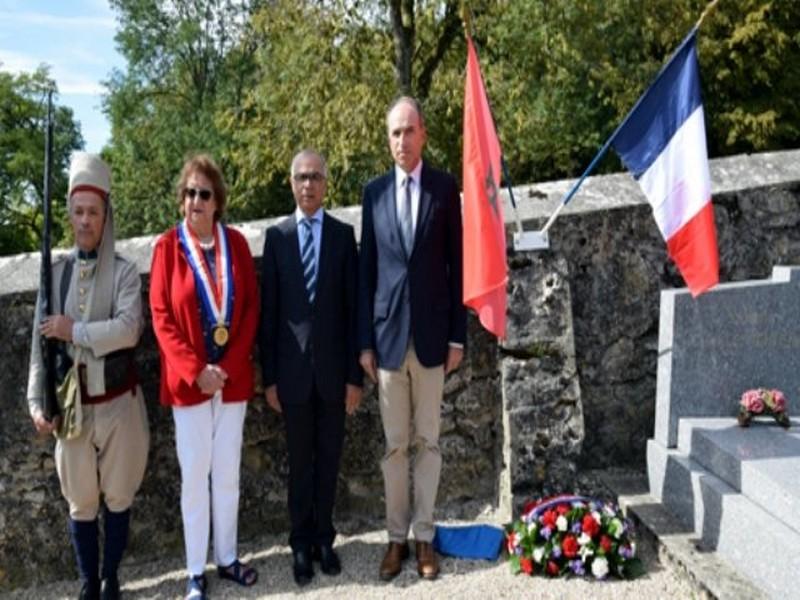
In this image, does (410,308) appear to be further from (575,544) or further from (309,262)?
(575,544)

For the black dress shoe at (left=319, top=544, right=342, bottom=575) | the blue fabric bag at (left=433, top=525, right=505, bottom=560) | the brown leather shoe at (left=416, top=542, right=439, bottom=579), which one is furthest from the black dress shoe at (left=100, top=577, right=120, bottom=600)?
the blue fabric bag at (left=433, top=525, right=505, bottom=560)

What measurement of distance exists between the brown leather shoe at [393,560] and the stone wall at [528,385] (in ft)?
1.98

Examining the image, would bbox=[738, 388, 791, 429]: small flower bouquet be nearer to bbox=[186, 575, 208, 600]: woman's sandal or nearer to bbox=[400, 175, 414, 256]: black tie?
bbox=[400, 175, 414, 256]: black tie

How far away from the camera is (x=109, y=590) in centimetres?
384

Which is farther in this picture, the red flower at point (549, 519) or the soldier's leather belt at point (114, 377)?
the red flower at point (549, 519)

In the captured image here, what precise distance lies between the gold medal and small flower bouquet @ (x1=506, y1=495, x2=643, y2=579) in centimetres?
158

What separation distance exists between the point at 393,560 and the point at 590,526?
0.89 m

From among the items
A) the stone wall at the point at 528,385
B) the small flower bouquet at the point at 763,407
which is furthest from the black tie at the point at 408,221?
the small flower bouquet at the point at 763,407

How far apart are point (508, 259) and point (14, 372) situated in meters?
2.43

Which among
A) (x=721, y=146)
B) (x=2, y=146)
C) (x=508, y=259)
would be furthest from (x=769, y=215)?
(x=2, y=146)

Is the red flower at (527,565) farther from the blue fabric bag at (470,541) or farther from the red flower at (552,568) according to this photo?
the blue fabric bag at (470,541)

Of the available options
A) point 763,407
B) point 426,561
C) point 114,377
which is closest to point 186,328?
point 114,377

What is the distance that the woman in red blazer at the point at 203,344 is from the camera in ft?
12.2

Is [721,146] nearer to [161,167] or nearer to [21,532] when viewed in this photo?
[161,167]
